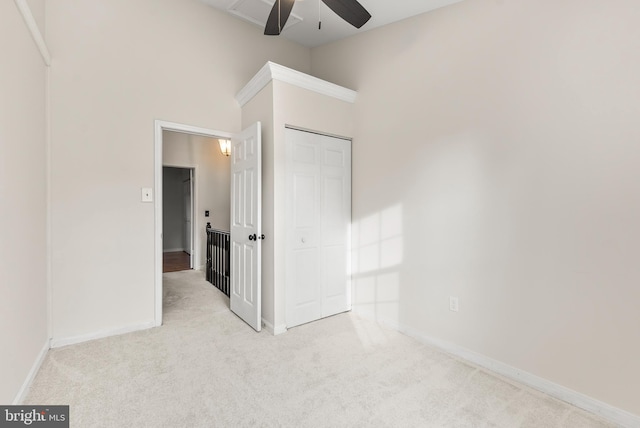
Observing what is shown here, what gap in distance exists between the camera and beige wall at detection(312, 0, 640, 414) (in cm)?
173

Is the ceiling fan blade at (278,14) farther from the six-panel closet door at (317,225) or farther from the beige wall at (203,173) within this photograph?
the beige wall at (203,173)

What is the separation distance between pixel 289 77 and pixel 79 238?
2504mm

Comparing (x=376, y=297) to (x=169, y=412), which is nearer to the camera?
(x=169, y=412)

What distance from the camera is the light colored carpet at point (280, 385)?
1685 mm

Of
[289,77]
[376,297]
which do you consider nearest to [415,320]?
[376,297]

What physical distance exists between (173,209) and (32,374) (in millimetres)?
6216

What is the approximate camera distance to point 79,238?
2607 mm

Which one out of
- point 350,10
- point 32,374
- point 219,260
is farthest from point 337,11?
point 219,260

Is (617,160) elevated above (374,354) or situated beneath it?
elevated above

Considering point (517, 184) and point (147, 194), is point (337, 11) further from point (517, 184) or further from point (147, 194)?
point (147, 194)

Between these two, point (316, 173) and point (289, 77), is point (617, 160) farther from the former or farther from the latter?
point (289, 77)

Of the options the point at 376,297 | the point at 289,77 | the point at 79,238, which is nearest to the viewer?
the point at 79,238

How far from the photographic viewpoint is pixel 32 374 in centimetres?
200

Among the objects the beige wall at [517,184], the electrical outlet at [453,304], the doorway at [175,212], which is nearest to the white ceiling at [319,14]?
the beige wall at [517,184]
